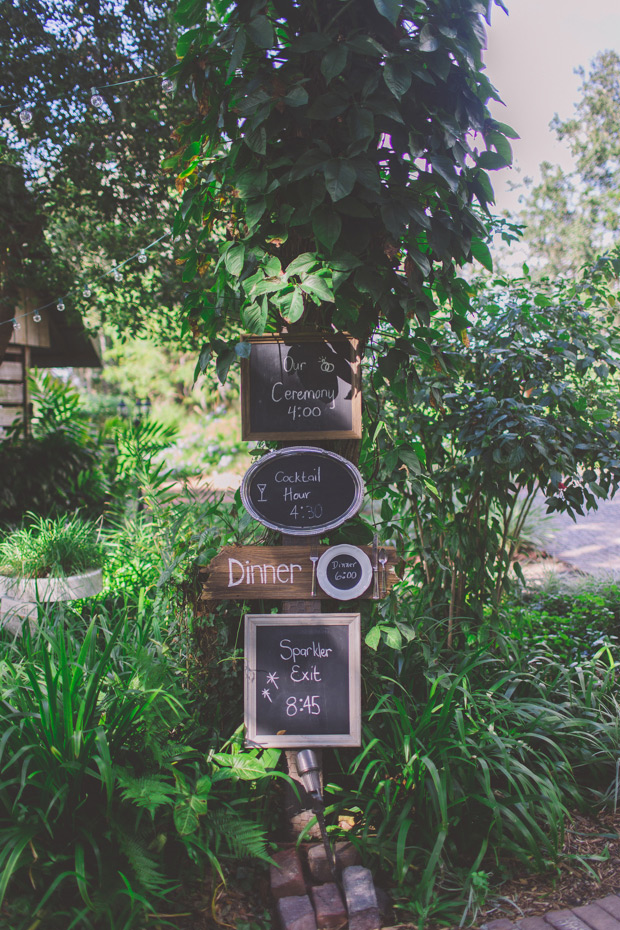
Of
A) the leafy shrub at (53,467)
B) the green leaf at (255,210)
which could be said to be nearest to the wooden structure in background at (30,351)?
the leafy shrub at (53,467)

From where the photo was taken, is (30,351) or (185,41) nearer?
(185,41)

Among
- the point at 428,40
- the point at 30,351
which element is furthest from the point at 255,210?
the point at 30,351

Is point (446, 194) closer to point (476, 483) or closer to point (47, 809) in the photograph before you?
point (476, 483)

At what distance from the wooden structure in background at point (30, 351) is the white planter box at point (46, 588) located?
2.87m

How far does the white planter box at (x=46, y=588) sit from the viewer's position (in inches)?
140

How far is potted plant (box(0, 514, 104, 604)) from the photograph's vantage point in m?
3.58

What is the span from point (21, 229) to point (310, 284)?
4113mm

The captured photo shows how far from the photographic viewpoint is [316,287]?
6.26 feet

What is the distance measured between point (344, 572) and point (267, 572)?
260mm

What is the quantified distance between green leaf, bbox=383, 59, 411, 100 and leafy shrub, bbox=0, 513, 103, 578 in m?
2.95

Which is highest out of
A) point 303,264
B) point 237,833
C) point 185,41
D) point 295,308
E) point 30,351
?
point 30,351

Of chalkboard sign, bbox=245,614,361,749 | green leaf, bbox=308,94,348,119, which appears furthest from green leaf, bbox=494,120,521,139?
chalkboard sign, bbox=245,614,361,749

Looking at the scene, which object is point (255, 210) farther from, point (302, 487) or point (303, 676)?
point (303, 676)

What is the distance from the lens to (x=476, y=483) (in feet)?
9.64
